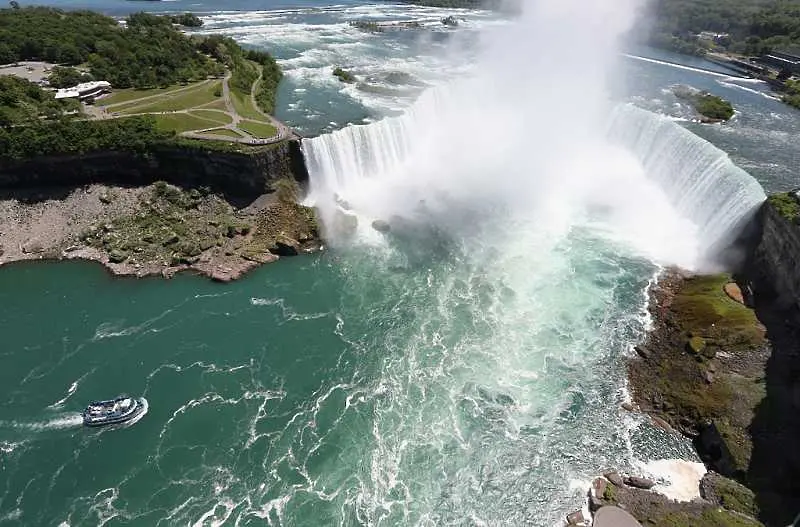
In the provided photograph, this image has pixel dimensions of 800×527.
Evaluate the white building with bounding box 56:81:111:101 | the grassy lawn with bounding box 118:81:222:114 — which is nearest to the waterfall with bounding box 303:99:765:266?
the grassy lawn with bounding box 118:81:222:114

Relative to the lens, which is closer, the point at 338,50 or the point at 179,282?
the point at 179,282

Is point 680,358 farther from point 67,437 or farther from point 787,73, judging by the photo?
point 787,73

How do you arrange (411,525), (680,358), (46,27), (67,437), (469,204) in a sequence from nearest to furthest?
(411,525)
(67,437)
(680,358)
(469,204)
(46,27)

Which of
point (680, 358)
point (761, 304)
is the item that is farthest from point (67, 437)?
point (761, 304)

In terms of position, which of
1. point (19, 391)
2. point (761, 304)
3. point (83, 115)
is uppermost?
point (83, 115)

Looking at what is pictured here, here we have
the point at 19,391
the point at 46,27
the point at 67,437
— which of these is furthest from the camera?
the point at 46,27

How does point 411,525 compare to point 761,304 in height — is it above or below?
below

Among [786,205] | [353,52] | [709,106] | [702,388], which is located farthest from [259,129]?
[709,106]
